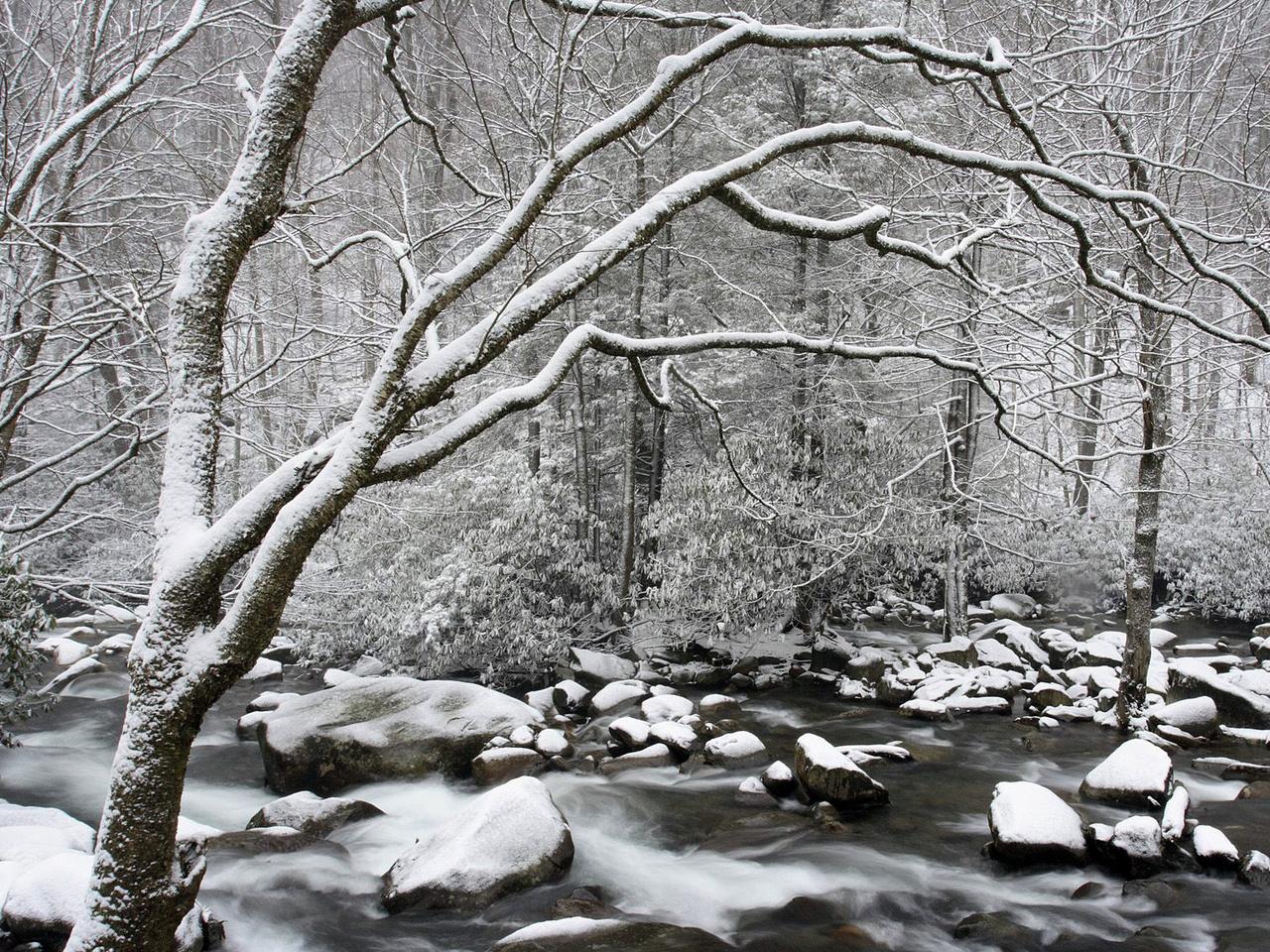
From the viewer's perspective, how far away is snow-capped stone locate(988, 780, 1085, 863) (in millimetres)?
5625

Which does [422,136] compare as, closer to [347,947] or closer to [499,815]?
[499,815]

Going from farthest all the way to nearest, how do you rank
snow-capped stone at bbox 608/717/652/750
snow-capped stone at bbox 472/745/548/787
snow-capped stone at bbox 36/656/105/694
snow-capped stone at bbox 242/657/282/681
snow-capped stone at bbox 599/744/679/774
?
snow-capped stone at bbox 242/657/282/681 → snow-capped stone at bbox 36/656/105/694 → snow-capped stone at bbox 608/717/652/750 → snow-capped stone at bbox 599/744/679/774 → snow-capped stone at bbox 472/745/548/787

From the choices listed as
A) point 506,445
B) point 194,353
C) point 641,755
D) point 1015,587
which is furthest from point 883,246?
point 1015,587

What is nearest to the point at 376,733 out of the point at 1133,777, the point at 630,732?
the point at 630,732

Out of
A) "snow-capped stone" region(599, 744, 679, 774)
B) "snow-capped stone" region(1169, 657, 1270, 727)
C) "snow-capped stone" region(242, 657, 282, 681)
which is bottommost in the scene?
"snow-capped stone" region(242, 657, 282, 681)

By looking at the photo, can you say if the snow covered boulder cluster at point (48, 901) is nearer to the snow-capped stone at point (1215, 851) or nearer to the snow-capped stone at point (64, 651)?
the snow-capped stone at point (1215, 851)

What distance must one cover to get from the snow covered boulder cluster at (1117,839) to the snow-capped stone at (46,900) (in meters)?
5.85

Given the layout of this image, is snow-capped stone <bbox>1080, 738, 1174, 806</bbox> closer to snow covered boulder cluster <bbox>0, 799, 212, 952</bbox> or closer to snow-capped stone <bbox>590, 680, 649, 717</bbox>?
snow-capped stone <bbox>590, 680, 649, 717</bbox>

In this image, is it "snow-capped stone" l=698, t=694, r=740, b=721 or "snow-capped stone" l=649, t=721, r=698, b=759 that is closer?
"snow-capped stone" l=649, t=721, r=698, b=759

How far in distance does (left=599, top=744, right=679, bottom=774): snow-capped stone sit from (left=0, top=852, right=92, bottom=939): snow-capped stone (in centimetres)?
441

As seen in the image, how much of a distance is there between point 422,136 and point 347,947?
906 cm

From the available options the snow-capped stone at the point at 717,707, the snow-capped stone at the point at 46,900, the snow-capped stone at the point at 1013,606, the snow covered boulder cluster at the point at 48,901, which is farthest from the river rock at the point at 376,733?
the snow-capped stone at the point at 1013,606

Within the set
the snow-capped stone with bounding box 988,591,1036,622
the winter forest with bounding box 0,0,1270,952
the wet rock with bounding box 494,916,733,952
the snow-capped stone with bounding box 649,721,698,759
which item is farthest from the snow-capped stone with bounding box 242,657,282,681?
the snow-capped stone with bounding box 988,591,1036,622

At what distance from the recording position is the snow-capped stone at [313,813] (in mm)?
6453
